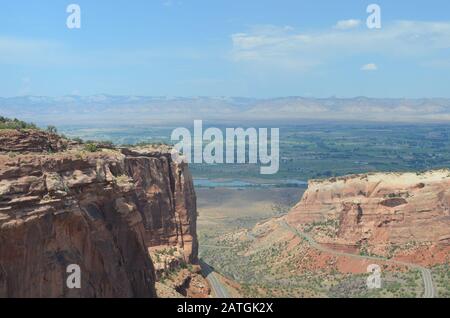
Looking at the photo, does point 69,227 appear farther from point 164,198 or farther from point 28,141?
point 164,198

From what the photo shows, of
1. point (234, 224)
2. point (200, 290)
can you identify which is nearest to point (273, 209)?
point (234, 224)

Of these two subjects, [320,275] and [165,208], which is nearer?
[165,208]

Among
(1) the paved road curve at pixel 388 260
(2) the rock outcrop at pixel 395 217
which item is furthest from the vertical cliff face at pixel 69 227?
(2) the rock outcrop at pixel 395 217

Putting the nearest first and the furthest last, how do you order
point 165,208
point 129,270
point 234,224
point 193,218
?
point 129,270 → point 165,208 → point 193,218 → point 234,224

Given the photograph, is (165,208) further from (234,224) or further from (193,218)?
(234,224)

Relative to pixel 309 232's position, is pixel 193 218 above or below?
above

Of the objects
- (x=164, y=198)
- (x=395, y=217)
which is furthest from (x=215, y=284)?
(x=395, y=217)

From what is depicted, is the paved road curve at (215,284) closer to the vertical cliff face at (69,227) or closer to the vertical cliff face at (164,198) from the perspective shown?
the vertical cliff face at (164,198)
